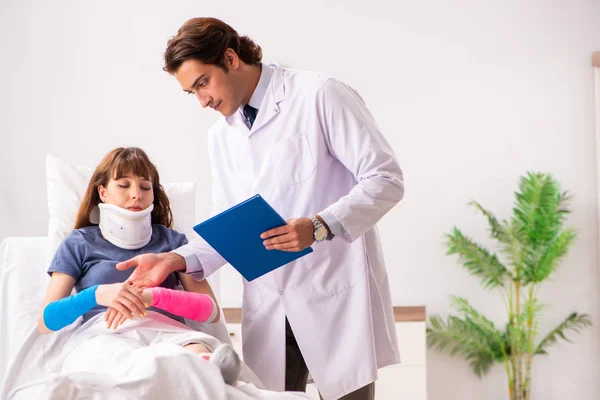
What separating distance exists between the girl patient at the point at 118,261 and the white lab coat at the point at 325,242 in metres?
0.21

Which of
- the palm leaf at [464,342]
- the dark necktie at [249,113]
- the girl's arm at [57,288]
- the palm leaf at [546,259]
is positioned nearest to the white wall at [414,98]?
the palm leaf at [464,342]

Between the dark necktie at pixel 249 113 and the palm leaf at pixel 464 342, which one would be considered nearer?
the dark necktie at pixel 249 113

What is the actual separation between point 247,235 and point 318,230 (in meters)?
0.16

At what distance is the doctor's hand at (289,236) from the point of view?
1590 mm

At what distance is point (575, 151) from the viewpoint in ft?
12.4

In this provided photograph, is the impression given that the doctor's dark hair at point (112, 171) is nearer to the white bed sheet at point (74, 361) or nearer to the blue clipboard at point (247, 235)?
the white bed sheet at point (74, 361)

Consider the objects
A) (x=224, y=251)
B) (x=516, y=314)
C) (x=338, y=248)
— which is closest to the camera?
(x=224, y=251)

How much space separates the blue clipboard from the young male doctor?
12 cm

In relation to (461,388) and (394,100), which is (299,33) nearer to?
(394,100)

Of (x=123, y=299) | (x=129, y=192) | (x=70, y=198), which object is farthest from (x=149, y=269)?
(x=70, y=198)

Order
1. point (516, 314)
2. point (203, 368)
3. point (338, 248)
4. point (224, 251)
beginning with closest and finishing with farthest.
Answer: point (203, 368)
point (224, 251)
point (338, 248)
point (516, 314)

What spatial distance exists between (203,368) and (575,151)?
294 cm

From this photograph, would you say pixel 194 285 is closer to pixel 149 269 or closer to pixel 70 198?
pixel 149 269

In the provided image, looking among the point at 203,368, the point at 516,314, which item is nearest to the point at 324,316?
the point at 203,368
